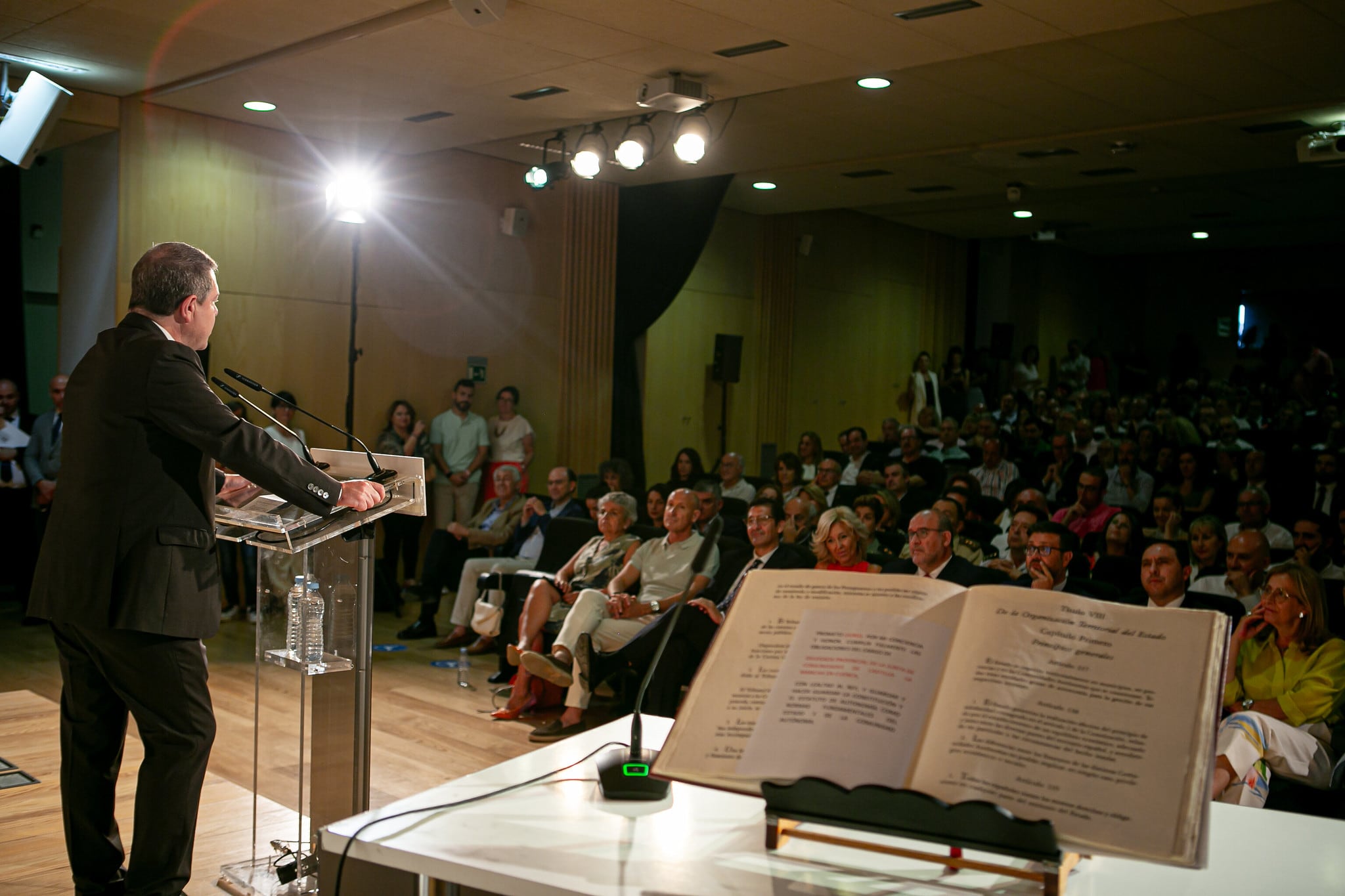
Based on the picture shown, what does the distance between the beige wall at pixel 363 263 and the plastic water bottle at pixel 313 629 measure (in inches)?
188

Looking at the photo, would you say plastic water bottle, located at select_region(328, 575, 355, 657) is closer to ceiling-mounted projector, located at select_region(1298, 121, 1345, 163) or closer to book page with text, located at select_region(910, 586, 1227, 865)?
book page with text, located at select_region(910, 586, 1227, 865)

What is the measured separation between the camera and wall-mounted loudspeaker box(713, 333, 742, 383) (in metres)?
10.3

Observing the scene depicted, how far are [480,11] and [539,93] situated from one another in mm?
1740

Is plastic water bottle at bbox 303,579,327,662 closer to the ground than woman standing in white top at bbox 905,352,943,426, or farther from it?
closer to the ground

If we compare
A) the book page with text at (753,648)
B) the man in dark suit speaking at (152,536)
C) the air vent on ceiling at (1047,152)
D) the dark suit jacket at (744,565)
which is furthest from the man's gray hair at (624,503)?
the book page with text at (753,648)

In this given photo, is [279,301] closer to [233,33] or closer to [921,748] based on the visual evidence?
[233,33]

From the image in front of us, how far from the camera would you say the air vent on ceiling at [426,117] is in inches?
266

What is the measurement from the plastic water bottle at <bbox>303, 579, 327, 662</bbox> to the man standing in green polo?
5.31 m

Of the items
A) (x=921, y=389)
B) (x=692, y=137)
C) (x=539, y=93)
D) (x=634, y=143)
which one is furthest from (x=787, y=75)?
(x=921, y=389)

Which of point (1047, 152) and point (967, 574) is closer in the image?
point (967, 574)

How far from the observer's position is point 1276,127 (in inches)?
279

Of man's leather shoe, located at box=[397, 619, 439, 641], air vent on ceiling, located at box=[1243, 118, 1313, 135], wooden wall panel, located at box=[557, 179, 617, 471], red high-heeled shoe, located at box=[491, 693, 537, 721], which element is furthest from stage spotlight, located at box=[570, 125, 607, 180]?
air vent on ceiling, located at box=[1243, 118, 1313, 135]

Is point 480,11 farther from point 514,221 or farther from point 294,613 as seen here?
point 514,221

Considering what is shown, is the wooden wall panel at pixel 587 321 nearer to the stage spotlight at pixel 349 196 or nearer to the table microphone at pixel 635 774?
the stage spotlight at pixel 349 196
